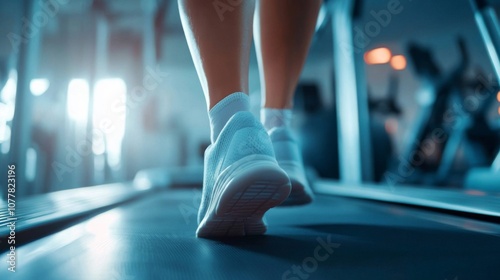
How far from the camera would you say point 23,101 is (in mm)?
1559

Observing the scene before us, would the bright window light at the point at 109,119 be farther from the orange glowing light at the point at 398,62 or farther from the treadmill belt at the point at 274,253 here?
the orange glowing light at the point at 398,62

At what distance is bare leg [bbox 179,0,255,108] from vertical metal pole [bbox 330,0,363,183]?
240 centimetres

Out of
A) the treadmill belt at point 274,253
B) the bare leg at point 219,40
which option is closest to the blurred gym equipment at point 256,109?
the treadmill belt at point 274,253

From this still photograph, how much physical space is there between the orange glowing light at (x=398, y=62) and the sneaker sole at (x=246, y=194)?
15.9ft

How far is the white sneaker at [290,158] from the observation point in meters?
0.88

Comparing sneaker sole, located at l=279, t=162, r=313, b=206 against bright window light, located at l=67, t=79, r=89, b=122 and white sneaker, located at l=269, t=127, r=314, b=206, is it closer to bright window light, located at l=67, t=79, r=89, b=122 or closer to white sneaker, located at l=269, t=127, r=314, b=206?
white sneaker, located at l=269, t=127, r=314, b=206

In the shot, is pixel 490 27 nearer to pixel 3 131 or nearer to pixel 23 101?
pixel 23 101

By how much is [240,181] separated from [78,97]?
3.28 metres

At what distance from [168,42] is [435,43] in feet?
12.3

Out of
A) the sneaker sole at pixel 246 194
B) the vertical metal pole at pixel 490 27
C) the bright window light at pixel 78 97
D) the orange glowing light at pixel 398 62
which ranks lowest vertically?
the sneaker sole at pixel 246 194

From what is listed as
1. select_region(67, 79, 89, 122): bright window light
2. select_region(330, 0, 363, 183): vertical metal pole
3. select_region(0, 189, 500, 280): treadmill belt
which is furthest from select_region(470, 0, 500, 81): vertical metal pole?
select_region(67, 79, 89, 122): bright window light

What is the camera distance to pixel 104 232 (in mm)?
757

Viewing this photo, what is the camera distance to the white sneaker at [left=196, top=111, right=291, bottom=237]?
21.8 inches

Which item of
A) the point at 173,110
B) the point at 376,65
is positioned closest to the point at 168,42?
the point at 173,110
